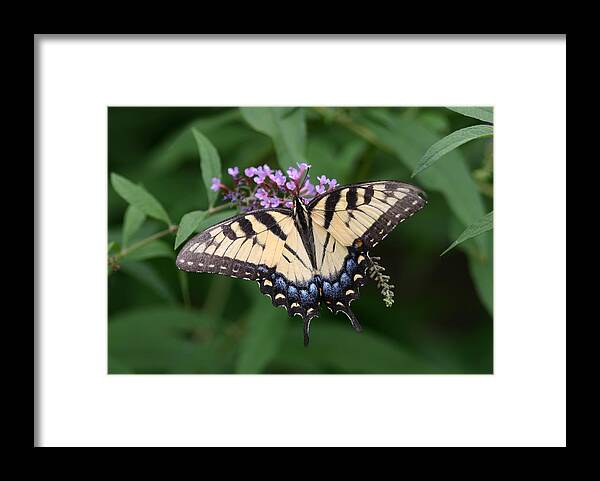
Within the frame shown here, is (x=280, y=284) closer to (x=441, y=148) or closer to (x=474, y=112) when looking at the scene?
(x=441, y=148)

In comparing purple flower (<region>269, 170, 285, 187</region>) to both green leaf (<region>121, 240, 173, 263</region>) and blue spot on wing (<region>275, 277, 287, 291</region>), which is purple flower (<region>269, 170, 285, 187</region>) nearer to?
blue spot on wing (<region>275, 277, 287, 291</region>)

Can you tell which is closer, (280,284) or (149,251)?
(280,284)

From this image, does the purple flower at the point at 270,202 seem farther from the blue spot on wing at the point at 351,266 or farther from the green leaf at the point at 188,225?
the blue spot on wing at the point at 351,266

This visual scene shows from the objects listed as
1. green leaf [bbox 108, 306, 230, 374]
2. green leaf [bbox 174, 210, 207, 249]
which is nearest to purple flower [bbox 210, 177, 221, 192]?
green leaf [bbox 174, 210, 207, 249]

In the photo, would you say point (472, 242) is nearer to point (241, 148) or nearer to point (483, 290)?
point (483, 290)

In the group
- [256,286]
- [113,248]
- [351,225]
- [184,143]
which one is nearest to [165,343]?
[256,286]
